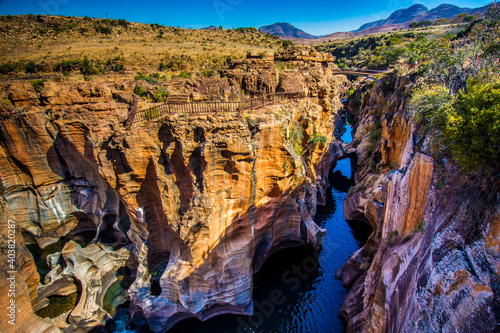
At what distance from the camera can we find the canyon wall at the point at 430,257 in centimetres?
658

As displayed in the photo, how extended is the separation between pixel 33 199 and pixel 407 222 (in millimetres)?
26901

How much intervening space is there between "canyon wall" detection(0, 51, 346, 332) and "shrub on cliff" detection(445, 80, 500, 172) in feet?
27.2

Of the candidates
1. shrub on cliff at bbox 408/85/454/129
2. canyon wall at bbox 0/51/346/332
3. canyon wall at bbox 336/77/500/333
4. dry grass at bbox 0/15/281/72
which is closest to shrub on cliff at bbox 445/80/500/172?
canyon wall at bbox 336/77/500/333

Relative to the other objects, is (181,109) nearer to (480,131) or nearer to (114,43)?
(480,131)

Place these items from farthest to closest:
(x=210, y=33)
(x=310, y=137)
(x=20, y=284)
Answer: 1. (x=210, y=33)
2. (x=310, y=137)
3. (x=20, y=284)

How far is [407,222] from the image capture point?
484 inches

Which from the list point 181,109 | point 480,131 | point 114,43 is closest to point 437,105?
point 480,131

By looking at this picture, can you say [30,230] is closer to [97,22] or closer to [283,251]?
[283,251]

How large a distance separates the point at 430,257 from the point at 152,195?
14.4 m

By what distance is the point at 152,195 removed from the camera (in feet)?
52.0

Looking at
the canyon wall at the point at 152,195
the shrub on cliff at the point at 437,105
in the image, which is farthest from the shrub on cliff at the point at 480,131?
the canyon wall at the point at 152,195

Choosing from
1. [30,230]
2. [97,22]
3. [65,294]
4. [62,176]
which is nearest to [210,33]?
[97,22]

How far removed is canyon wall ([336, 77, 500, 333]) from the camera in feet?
21.6

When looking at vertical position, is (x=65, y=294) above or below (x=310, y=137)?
below
